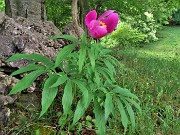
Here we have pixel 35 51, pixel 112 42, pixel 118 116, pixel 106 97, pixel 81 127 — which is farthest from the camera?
pixel 112 42

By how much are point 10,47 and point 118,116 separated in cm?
143

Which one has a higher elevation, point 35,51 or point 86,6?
point 35,51

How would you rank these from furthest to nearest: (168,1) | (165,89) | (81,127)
Result: 1. (168,1)
2. (165,89)
3. (81,127)

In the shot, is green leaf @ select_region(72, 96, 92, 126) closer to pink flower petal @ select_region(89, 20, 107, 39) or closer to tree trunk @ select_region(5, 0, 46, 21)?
pink flower petal @ select_region(89, 20, 107, 39)

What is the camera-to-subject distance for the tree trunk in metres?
5.30

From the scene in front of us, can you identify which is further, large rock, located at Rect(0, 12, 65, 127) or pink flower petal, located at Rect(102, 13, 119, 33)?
large rock, located at Rect(0, 12, 65, 127)

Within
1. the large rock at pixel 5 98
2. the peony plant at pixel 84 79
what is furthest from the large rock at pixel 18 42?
the peony plant at pixel 84 79

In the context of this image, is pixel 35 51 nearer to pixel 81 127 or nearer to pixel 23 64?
pixel 23 64

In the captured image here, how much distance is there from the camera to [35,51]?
3707 millimetres

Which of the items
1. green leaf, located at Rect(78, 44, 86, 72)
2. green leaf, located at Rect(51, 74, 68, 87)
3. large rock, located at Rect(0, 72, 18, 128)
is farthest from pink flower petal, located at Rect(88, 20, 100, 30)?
large rock, located at Rect(0, 72, 18, 128)

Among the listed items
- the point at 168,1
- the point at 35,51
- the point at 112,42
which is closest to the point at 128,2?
the point at 168,1

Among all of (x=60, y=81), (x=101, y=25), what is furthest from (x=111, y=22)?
(x=60, y=81)

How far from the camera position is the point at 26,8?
530 cm

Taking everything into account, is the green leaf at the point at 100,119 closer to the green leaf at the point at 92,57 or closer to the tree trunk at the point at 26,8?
the green leaf at the point at 92,57
